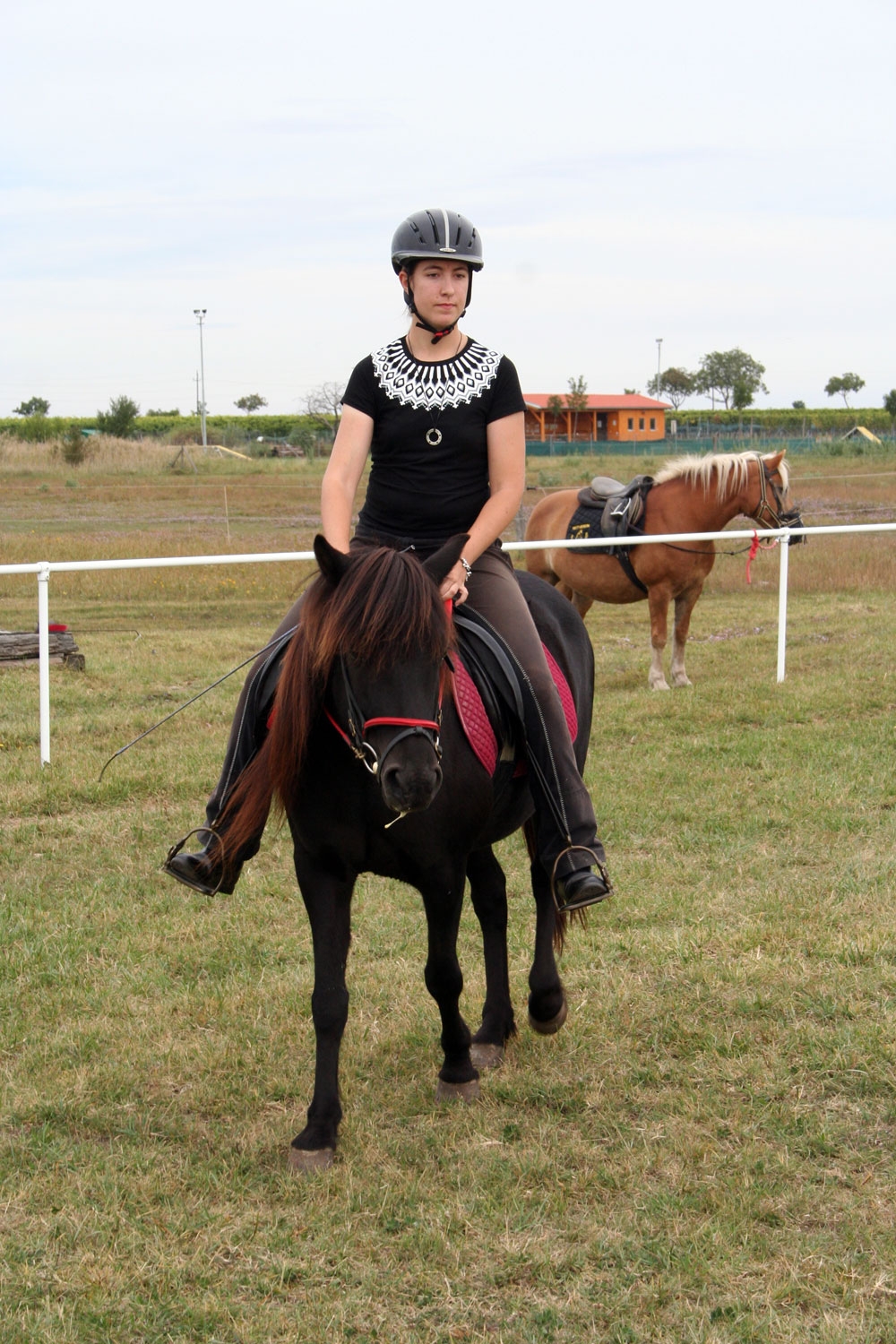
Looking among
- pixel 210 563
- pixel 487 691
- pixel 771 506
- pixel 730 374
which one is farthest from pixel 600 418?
pixel 487 691

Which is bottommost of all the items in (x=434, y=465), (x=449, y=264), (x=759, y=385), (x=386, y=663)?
(x=386, y=663)

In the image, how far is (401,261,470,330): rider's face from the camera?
3.90 metres

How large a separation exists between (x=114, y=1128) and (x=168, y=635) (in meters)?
10.7

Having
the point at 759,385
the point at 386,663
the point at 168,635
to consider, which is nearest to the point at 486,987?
the point at 386,663

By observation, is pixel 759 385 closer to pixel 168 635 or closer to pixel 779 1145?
pixel 168 635

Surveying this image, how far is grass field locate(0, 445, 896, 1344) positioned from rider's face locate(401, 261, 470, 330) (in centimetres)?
248

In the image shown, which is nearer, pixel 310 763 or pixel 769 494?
pixel 310 763

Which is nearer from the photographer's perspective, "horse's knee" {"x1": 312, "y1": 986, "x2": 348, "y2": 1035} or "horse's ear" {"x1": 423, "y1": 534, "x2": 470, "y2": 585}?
"horse's ear" {"x1": 423, "y1": 534, "x2": 470, "y2": 585}

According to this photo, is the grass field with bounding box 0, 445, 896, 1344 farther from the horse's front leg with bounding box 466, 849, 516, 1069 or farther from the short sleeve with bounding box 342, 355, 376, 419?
the short sleeve with bounding box 342, 355, 376, 419

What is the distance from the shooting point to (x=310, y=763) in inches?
141

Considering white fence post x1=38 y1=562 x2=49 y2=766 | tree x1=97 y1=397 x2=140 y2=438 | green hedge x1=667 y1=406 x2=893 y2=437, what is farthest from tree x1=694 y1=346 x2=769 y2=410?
white fence post x1=38 y1=562 x2=49 y2=766

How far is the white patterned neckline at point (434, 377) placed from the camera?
3.90 m

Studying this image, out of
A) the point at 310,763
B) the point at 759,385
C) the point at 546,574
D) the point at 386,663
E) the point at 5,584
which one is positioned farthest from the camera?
the point at 759,385

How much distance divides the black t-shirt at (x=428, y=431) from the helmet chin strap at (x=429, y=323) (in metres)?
0.08
